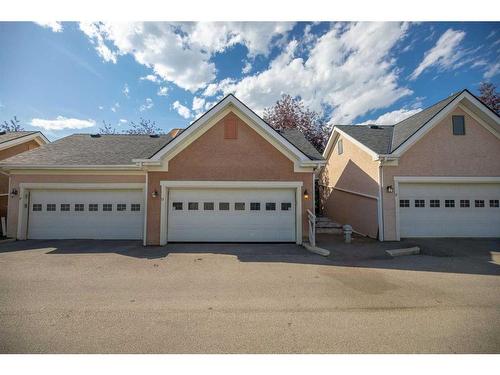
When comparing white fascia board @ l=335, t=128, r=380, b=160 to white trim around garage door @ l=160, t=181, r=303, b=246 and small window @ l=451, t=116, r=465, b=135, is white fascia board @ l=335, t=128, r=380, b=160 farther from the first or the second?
white trim around garage door @ l=160, t=181, r=303, b=246

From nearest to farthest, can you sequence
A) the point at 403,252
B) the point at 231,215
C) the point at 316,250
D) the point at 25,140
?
1. the point at 403,252
2. the point at 316,250
3. the point at 231,215
4. the point at 25,140

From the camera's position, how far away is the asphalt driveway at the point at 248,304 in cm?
313

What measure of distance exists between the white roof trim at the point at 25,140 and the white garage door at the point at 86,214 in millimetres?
5261

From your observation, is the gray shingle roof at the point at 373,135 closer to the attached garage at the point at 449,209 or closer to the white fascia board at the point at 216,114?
the attached garage at the point at 449,209

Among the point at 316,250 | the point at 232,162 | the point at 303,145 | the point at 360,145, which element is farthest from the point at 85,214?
the point at 360,145

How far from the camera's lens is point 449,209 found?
31.5ft

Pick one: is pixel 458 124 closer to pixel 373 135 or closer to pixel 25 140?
pixel 373 135

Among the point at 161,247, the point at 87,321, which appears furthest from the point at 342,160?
the point at 87,321

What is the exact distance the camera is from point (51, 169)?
9875 millimetres

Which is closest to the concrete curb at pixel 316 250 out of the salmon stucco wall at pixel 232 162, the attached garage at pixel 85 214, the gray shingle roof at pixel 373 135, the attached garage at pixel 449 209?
the salmon stucco wall at pixel 232 162

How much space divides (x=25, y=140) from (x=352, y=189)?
2018cm

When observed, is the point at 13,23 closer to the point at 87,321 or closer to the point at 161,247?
the point at 87,321

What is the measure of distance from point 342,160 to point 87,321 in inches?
542

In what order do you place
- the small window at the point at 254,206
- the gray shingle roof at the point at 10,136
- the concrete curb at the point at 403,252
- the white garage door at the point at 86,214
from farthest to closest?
the gray shingle roof at the point at 10,136
the white garage door at the point at 86,214
the small window at the point at 254,206
the concrete curb at the point at 403,252
